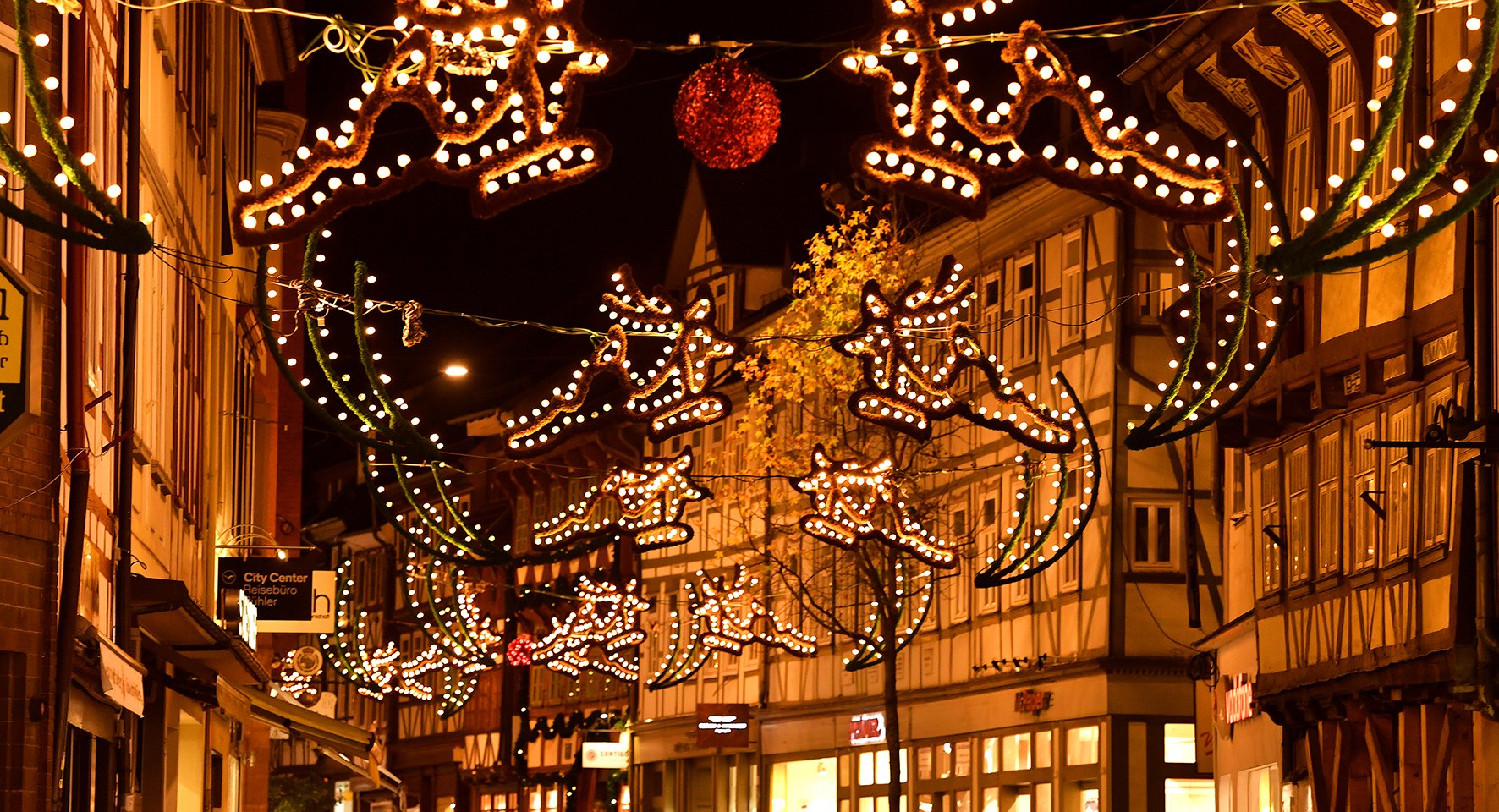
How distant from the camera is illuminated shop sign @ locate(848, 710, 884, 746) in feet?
138

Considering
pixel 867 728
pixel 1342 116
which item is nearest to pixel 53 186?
pixel 1342 116

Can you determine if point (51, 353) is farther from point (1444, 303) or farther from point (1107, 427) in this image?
point (1107, 427)

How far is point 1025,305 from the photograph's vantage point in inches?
1494

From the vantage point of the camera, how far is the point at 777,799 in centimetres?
4838

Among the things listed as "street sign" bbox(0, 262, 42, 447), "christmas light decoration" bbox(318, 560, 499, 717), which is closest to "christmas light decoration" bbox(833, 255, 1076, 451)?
"street sign" bbox(0, 262, 42, 447)

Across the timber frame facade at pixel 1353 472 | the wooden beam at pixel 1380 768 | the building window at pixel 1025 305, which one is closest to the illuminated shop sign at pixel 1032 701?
the building window at pixel 1025 305

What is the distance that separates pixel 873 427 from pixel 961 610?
6.46 meters

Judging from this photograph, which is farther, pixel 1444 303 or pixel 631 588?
pixel 631 588

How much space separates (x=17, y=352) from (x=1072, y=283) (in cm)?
2506

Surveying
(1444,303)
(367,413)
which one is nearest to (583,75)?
(367,413)

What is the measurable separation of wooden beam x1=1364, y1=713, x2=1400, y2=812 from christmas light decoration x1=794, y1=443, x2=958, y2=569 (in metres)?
4.00

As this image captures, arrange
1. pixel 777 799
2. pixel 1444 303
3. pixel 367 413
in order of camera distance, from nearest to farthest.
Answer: pixel 367 413 → pixel 1444 303 → pixel 777 799

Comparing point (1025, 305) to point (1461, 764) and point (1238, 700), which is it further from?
point (1461, 764)

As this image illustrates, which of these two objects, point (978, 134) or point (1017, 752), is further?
point (1017, 752)
